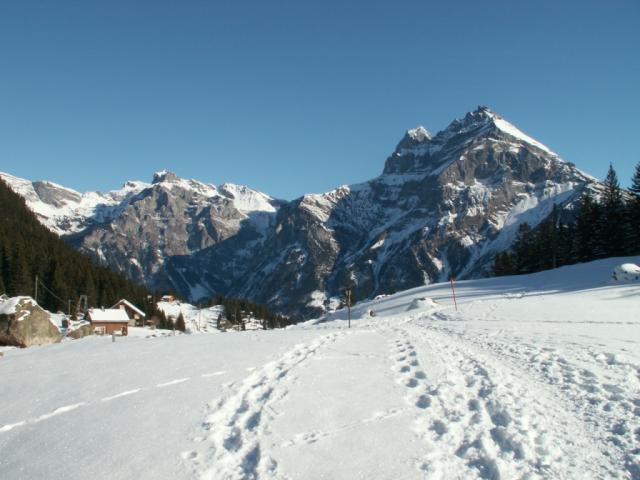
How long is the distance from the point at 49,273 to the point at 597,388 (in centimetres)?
9924

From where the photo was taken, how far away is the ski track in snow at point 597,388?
6586mm

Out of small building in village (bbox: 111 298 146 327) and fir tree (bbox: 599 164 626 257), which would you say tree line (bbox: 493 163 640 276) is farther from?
small building in village (bbox: 111 298 146 327)

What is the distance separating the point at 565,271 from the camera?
160 ft

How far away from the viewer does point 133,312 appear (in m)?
104

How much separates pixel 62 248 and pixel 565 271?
11060cm

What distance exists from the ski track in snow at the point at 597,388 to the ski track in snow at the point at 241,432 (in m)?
4.63

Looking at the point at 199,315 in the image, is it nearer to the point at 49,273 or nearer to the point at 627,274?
the point at 49,273

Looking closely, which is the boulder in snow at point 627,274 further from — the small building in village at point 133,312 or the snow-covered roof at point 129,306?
the snow-covered roof at point 129,306

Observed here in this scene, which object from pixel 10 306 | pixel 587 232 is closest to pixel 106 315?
pixel 10 306

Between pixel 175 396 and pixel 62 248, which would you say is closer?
pixel 175 396

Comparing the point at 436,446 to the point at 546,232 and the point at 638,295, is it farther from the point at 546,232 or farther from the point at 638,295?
the point at 546,232

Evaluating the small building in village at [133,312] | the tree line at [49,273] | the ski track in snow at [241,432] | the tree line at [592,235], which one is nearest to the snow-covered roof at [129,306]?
the small building in village at [133,312]

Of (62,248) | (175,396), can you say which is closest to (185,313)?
(62,248)

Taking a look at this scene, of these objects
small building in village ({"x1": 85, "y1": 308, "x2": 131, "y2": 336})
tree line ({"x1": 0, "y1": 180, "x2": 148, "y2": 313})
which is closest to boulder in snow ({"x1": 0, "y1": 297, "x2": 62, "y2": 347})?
small building in village ({"x1": 85, "y1": 308, "x2": 131, "y2": 336})
